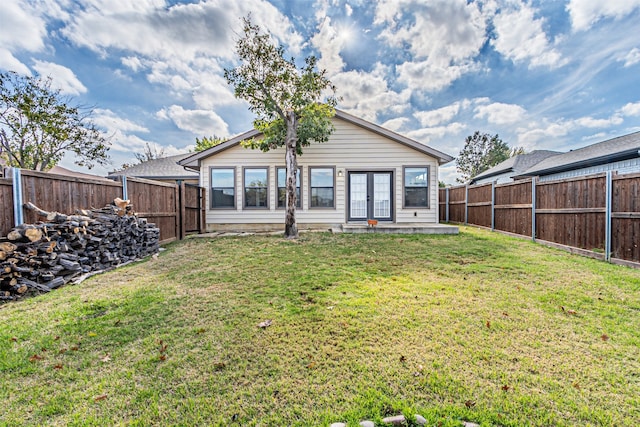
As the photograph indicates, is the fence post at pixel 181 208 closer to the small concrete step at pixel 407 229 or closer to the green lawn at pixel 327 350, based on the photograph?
the green lawn at pixel 327 350

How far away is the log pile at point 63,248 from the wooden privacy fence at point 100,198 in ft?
0.59

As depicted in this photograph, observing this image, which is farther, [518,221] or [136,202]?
[518,221]

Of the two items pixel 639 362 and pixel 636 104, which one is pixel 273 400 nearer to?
pixel 639 362

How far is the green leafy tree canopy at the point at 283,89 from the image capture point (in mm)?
7621

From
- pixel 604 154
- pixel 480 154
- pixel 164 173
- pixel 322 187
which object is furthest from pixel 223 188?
pixel 480 154

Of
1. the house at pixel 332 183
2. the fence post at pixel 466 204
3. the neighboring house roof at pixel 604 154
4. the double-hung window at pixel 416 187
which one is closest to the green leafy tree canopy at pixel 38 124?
the house at pixel 332 183

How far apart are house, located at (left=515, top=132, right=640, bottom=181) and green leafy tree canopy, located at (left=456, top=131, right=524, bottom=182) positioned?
1884 centimetres

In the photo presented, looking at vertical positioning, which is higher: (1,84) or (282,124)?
(1,84)

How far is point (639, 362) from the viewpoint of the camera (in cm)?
200

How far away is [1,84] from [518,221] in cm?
2091

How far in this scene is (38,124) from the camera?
12453 mm

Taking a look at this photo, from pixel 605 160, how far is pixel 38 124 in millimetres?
25466

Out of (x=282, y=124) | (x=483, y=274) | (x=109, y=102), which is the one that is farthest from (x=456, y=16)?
(x=109, y=102)

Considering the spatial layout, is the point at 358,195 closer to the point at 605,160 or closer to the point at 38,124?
the point at 605,160
